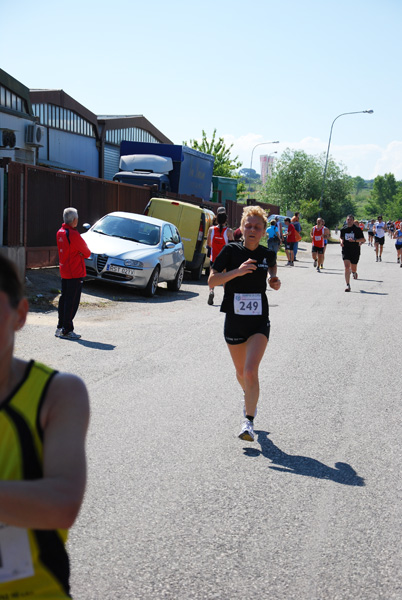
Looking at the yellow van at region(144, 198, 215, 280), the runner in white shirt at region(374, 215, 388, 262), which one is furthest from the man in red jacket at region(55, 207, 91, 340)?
the runner in white shirt at region(374, 215, 388, 262)

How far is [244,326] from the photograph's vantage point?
6023 mm

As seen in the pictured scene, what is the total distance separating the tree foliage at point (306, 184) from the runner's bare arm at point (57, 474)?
8172 centimetres

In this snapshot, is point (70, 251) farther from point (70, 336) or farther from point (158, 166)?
point (158, 166)

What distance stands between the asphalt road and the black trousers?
0.90 ft

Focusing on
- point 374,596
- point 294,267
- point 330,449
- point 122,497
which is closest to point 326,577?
point 374,596

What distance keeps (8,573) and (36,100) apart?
3723 centimetres

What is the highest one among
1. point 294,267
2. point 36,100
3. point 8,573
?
point 36,100

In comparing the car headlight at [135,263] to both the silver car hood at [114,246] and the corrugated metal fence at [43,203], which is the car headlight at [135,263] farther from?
the corrugated metal fence at [43,203]

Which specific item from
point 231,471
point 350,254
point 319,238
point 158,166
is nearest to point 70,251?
point 231,471

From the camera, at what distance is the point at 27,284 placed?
1502 centimetres

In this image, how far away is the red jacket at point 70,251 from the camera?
10.5 meters

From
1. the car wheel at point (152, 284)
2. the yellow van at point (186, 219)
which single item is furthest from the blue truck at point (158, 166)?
the car wheel at point (152, 284)

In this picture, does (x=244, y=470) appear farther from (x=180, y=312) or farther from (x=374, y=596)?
(x=180, y=312)

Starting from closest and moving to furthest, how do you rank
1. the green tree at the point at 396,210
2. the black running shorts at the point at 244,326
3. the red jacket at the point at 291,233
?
the black running shorts at the point at 244,326 → the red jacket at the point at 291,233 → the green tree at the point at 396,210
